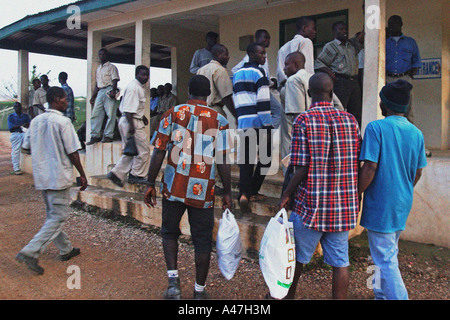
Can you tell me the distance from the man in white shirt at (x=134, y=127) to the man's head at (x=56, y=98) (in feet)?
5.51

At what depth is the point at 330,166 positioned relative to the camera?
276cm

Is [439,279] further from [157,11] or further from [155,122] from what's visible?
[155,122]

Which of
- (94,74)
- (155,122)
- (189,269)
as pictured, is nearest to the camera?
(189,269)

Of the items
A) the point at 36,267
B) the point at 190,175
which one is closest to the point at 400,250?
the point at 190,175

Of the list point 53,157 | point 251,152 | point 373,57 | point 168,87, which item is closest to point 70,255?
point 53,157

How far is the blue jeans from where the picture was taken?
2770mm

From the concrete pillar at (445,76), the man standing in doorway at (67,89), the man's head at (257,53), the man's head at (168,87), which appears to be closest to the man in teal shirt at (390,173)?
the man's head at (257,53)

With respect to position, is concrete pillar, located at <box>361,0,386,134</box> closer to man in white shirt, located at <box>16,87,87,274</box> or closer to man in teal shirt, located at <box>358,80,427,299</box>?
man in teal shirt, located at <box>358,80,427,299</box>

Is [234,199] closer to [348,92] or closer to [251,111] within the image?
[251,111]

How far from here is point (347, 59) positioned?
16.2 ft

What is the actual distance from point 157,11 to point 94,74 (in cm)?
232

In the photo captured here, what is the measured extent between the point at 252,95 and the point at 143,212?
2563mm

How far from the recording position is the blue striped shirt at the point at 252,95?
4199 mm

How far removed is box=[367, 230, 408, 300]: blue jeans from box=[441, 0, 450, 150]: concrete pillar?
13.0 feet
